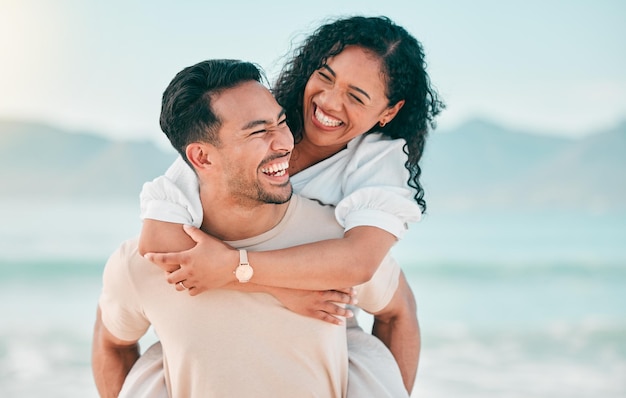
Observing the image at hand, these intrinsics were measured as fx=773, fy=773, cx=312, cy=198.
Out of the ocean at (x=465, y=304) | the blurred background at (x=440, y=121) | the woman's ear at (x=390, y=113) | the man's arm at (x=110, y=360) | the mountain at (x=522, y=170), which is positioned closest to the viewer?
the man's arm at (x=110, y=360)

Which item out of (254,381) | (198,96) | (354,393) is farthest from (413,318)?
(198,96)

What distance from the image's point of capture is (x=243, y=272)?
2.22 m

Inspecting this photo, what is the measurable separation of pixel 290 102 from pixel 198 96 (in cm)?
70

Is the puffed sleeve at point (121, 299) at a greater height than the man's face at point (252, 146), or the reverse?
the man's face at point (252, 146)

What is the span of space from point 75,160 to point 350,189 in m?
28.6

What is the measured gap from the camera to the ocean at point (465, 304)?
8766 millimetres

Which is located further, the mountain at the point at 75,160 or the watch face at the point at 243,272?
the mountain at the point at 75,160

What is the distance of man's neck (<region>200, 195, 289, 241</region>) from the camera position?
2359 millimetres

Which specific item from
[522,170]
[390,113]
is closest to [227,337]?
[390,113]

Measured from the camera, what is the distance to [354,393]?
2412 millimetres

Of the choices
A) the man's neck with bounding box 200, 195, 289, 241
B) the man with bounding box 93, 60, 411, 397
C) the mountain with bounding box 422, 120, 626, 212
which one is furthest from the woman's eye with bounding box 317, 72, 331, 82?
the mountain with bounding box 422, 120, 626, 212

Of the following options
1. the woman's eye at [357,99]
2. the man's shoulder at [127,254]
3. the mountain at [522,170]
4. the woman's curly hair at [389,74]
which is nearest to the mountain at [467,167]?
the mountain at [522,170]

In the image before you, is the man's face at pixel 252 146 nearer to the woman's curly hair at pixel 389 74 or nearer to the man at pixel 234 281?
the man at pixel 234 281

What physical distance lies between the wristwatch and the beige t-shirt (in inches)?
3.7
